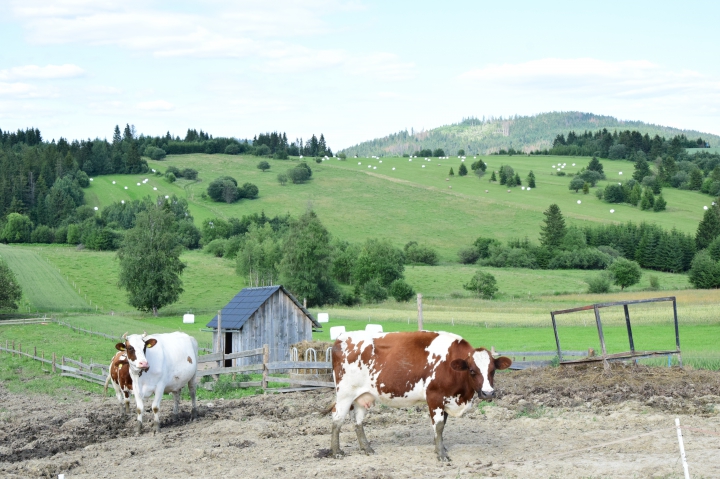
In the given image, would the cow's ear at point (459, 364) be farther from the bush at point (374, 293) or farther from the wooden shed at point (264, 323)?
the bush at point (374, 293)

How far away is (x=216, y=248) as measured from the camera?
9575 centimetres

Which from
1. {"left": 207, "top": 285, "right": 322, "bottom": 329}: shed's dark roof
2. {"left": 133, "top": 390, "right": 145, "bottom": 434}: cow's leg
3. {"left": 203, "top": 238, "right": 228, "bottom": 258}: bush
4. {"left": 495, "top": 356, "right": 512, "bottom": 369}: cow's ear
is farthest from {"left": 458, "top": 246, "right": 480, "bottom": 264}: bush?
{"left": 495, "top": 356, "right": 512, "bottom": 369}: cow's ear

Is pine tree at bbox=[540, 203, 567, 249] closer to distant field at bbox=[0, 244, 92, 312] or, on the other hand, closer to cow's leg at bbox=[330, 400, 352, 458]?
distant field at bbox=[0, 244, 92, 312]

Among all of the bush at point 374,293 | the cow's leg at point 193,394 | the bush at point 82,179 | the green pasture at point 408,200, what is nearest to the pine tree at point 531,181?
the green pasture at point 408,200

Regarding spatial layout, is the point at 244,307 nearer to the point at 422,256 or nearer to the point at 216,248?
the point at 422,256

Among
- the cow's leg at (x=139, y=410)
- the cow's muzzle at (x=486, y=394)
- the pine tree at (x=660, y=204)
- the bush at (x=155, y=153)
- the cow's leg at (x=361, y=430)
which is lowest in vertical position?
the cow's leg at (x=139, y=410)

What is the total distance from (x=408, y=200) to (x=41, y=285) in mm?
72359

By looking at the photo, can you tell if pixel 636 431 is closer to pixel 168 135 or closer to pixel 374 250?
pixel 374 250

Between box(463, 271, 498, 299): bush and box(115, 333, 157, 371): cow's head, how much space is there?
2227 inches

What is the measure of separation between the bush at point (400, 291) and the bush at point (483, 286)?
590 cm

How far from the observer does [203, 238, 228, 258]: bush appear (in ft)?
313

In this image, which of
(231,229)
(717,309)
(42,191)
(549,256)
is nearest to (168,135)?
(42,191)

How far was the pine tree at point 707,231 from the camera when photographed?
96.4 m

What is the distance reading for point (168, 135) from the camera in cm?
19988
